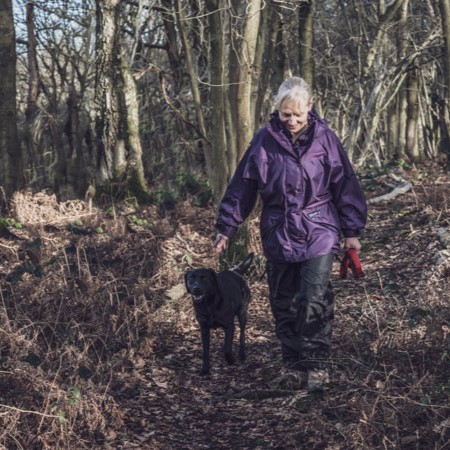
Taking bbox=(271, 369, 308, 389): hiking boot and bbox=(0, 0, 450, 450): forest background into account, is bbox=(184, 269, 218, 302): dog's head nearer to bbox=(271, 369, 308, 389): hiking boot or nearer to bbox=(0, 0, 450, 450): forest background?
bbox=(0, 0, 450, 450): forest background

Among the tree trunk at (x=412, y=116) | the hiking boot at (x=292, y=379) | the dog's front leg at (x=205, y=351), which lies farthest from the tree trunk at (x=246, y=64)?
the tree trunk at (x=412, y=116)

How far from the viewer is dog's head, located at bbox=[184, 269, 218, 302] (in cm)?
593

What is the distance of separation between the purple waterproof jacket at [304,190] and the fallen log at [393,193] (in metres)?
7.49

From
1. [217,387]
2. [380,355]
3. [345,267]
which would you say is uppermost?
[345,267]

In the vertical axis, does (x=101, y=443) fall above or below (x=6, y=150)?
below

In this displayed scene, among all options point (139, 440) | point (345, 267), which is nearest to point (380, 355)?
point (345, 267)

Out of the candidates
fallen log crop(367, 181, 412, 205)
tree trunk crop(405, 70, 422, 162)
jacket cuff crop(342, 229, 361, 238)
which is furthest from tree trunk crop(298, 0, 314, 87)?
jacket cuff crop(342, 229, 361, 238)

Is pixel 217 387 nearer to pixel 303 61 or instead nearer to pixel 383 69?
pixel 303 61

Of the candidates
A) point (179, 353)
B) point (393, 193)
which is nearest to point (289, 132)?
point (179, 353)

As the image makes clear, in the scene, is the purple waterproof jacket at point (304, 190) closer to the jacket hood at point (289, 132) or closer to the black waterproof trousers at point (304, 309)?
the jacket hood at point (289, 132)

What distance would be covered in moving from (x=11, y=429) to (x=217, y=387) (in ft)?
6.69

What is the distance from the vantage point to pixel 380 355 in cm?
509

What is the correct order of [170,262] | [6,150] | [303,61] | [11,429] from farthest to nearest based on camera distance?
[303,61] < [6,150] < [170,262] < [11,429]

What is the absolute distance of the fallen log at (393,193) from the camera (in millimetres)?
12438
